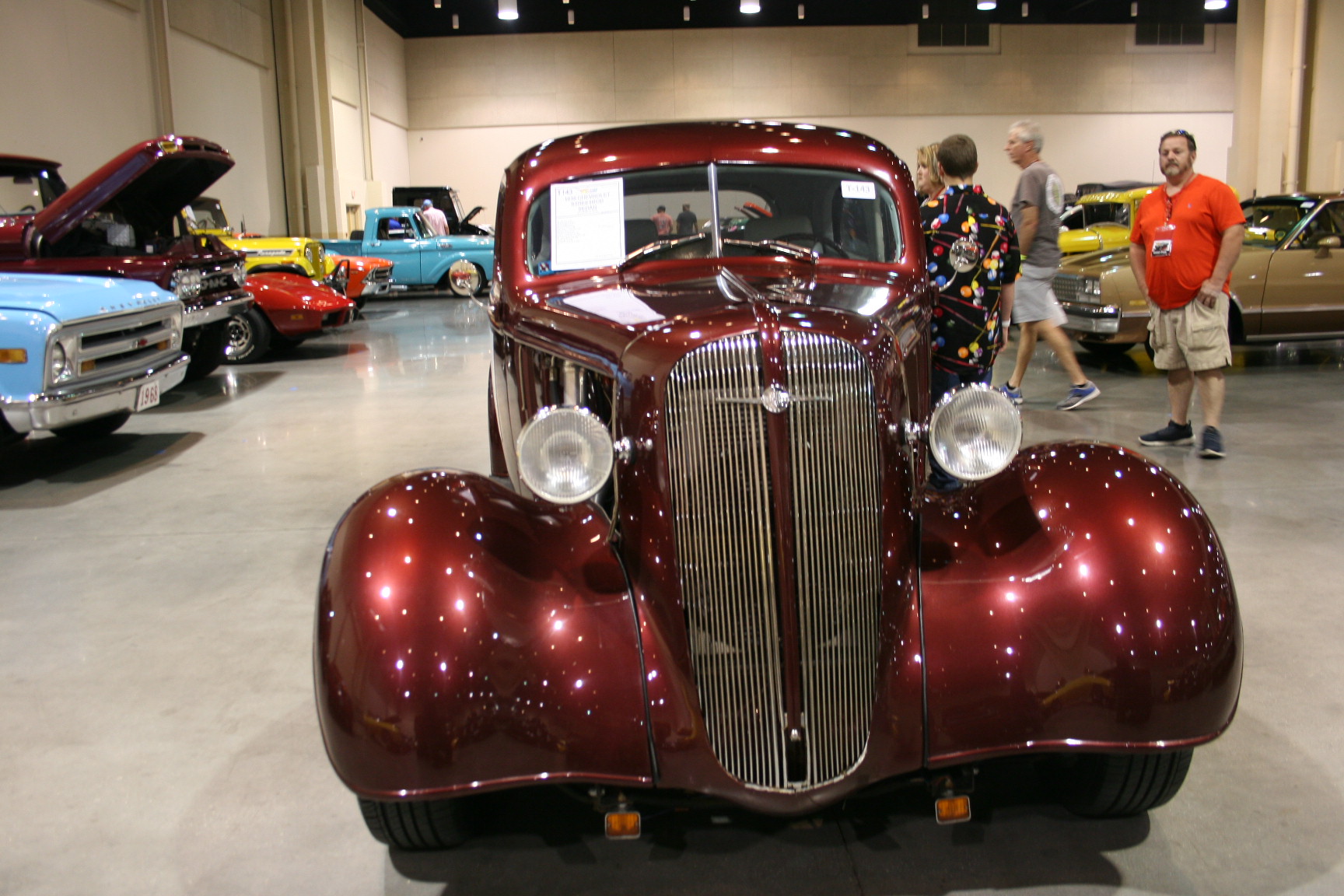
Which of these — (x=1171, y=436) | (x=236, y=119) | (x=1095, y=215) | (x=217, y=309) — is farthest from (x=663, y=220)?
(x=236, y=119)

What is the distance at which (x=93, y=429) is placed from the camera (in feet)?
23.1

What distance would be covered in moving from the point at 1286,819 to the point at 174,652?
3.27m

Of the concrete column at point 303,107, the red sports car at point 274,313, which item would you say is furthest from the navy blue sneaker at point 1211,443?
the concrete column at point 303,107

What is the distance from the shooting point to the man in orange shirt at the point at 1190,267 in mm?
5133

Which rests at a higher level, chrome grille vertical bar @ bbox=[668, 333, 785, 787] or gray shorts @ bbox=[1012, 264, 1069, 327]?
gray shorts @ bbox=[1012, 264, 1069, 327]

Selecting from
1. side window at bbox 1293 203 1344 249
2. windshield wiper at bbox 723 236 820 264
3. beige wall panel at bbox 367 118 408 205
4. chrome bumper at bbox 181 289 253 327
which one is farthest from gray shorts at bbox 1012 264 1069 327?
beige wall panel at bbox 367 118 408 205

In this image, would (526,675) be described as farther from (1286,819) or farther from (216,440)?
(216,440)

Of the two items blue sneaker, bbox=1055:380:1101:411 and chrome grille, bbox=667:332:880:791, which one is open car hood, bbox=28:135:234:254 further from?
chrome grille, bbox=667:332:880:791

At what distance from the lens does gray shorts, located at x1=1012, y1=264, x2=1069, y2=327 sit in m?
6.64

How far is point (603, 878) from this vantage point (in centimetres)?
226

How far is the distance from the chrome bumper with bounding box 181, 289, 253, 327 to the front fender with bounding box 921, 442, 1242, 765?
7.68 meters

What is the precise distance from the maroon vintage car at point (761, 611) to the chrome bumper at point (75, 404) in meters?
4.15

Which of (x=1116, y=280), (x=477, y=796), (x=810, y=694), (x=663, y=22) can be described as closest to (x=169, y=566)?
(x=477, y=796)

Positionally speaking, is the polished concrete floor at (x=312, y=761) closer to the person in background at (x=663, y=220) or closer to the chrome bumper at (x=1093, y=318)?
the person in background at (x=663, y=220)
